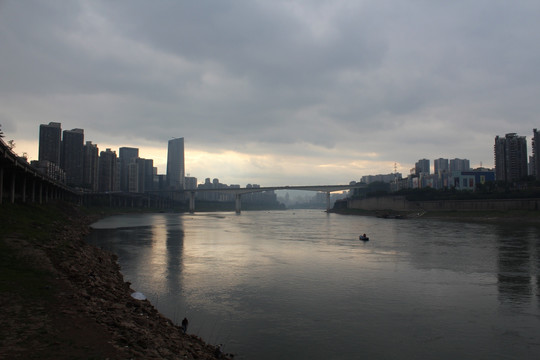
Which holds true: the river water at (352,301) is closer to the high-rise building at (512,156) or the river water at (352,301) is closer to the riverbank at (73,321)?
the riverbank at (73,321)

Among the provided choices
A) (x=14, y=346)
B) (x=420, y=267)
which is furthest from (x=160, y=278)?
→ (x=420, y=267)

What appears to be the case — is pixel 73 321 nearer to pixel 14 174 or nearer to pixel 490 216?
pixel 14 174

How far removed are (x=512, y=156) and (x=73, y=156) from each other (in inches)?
8587

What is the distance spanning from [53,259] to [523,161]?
18802 centimetres

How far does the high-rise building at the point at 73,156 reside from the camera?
19388cm

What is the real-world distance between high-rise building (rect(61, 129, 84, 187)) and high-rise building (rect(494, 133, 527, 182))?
20976 centimetres

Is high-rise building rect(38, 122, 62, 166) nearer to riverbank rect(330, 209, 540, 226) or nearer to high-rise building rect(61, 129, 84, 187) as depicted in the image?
high-rise building rect(61, 129, 84, 187)

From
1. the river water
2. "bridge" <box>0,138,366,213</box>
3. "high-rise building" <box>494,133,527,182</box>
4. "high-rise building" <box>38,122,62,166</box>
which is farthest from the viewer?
"high-rise building" <box>38,122,62,166</box>

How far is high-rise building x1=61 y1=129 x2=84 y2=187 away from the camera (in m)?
194

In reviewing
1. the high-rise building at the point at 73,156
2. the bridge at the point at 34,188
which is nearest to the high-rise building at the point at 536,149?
the bridge at the point at 34,188

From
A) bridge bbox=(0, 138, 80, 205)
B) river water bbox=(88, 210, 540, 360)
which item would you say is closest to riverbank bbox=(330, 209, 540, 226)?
river water bbox=(88, 210, 540, 360)

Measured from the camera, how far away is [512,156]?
525 ft

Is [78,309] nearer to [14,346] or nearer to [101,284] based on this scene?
[14,346]

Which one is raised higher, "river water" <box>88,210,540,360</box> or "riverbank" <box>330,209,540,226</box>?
"riverbank" <box>330,209,540,226</box>
